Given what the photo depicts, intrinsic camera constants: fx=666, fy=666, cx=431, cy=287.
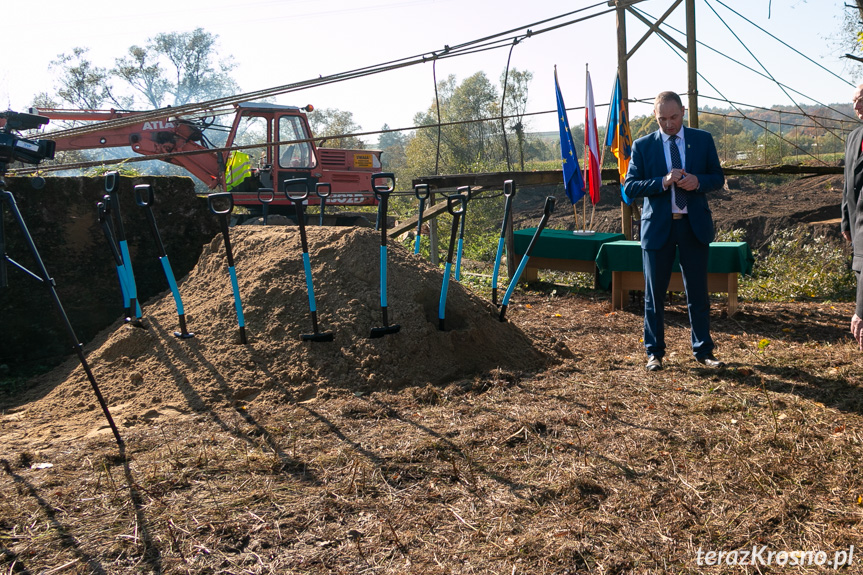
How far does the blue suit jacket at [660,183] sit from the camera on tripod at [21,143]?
328 centimetres

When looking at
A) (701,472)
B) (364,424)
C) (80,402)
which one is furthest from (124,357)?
(701,472)

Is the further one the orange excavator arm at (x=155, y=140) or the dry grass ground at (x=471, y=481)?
the orange excavator arm at (x=155, y=140)

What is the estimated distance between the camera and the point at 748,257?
6.42 meters

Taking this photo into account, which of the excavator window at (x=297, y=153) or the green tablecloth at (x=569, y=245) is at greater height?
the excavator window at (x=297, y=153)

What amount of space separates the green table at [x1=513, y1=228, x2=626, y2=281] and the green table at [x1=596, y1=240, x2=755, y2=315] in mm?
402

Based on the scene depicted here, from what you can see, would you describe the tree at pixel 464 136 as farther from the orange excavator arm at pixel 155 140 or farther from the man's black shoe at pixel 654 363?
the man's black shoe at pixel 654 363

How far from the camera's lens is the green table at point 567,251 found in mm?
7637

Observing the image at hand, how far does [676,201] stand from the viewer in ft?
13.6

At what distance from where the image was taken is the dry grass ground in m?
2.27

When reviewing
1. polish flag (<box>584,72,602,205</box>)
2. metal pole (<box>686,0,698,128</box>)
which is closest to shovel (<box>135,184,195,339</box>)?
polish flag (<box>584,72,602,205</box>)

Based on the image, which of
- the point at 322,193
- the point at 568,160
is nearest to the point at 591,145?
the point at 568,160

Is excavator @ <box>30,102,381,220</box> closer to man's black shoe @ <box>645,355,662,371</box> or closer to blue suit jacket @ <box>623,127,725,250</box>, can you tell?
blue suit jacket @ <box>623,127,725,250</box>

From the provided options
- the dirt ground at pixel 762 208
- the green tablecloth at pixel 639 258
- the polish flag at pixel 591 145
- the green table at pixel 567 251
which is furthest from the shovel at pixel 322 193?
the dirt ground at pixel 762 208

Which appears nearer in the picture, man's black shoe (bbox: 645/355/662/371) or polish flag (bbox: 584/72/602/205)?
man's black shoe (bbox: 645/355/662/371)
